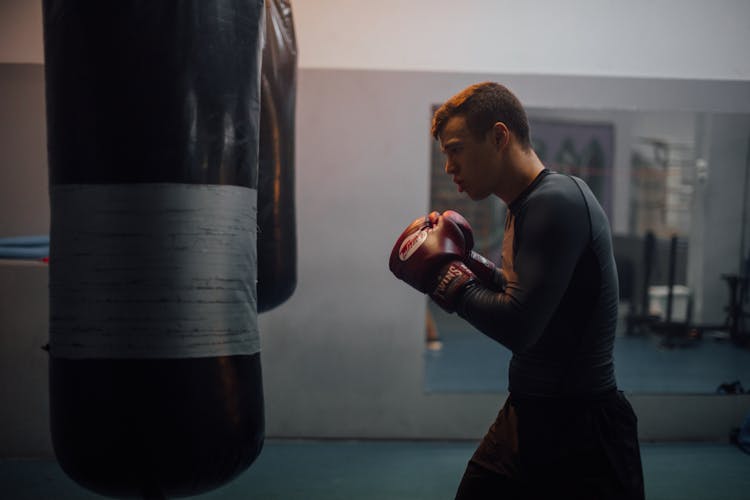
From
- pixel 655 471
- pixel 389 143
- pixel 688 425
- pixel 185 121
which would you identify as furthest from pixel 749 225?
pixel 185 121

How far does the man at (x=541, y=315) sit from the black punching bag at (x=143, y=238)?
48 centimetres

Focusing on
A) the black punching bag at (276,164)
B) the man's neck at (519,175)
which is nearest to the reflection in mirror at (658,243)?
the black punching bag at (276,164)

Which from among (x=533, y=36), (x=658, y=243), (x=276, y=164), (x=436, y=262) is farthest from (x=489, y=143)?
(x=658, y=243)

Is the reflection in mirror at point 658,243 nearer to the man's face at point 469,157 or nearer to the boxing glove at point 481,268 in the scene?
the boxing glove at point 481,268

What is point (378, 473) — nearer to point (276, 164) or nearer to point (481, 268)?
point (276, 164)

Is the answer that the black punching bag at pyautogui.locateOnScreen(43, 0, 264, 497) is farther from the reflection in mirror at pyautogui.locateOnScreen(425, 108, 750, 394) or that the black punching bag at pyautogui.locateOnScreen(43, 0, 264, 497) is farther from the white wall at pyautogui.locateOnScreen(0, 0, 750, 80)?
the reflection in mirror at pyautogui.locateOnScreen(425, 108, 750, 394)

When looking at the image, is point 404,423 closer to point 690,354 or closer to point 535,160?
point 535,160

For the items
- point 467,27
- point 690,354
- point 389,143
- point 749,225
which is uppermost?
point 467,27

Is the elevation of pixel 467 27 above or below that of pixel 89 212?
above

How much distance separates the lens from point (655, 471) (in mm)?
3092

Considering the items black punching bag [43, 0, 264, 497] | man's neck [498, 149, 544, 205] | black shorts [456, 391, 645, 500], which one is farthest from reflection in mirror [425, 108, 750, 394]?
black punching bag [43, 0, 264, 497]

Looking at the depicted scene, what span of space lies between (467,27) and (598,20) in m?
0.65

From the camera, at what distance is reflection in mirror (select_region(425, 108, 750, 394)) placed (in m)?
5.02

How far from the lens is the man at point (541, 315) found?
1293mm
